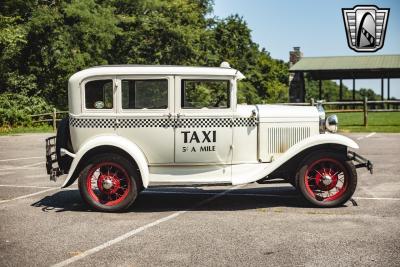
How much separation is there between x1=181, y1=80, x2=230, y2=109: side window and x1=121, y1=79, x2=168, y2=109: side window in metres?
0.29

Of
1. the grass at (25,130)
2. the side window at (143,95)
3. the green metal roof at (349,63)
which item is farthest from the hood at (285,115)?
the green metal roof at (349,63)

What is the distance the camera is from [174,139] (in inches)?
272

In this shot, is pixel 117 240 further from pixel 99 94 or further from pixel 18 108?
pixel 18 108

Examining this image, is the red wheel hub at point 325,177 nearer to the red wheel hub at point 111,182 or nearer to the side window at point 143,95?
the side window at point 143,95

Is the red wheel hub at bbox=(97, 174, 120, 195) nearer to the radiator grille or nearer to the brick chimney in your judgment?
the radiator grille

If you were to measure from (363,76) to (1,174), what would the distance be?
37168 mm

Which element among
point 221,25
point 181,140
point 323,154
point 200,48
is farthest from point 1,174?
point 221,25

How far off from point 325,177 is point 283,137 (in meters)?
0.85

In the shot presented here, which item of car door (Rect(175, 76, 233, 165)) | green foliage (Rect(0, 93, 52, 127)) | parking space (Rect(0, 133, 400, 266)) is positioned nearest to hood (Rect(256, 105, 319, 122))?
car door (Rect(175, 76, 233, 165))

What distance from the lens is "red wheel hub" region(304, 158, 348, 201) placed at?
6840 mm

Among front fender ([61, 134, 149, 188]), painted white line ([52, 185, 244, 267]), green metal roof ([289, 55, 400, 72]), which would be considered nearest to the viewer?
painted white line ([52, 185, 244, 267])

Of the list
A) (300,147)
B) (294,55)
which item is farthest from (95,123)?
(294,55)

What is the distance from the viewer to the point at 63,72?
30.3 m

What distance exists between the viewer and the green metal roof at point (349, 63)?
130 feet
